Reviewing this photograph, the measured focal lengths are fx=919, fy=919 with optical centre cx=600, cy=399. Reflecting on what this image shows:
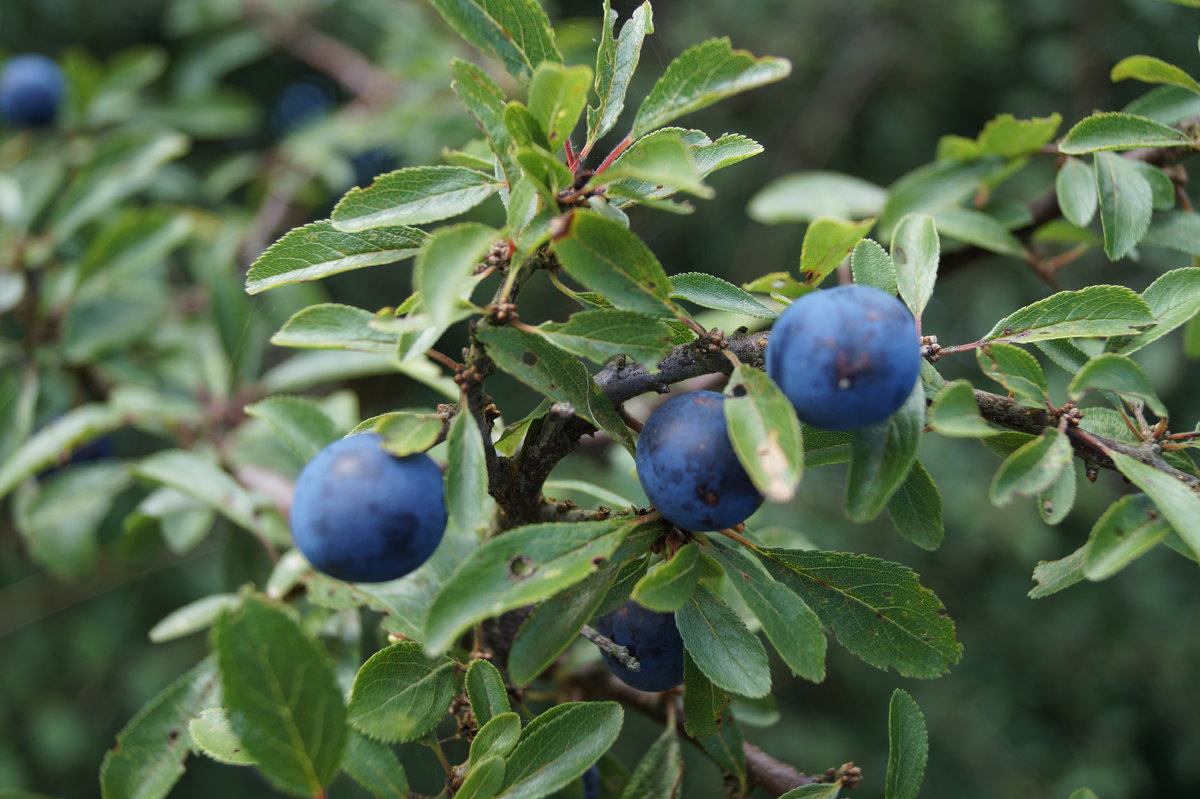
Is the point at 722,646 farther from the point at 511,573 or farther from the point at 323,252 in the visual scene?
the point at 323,252

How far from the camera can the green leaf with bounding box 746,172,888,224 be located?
168 centimetres

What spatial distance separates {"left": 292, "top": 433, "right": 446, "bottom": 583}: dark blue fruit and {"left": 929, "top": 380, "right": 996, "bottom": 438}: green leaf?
1.22ft

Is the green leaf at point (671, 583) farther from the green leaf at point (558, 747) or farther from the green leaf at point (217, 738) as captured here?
the green leaf at point (217, 738)

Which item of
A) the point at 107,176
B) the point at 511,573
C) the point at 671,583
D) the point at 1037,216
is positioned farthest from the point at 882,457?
the point at 107,176

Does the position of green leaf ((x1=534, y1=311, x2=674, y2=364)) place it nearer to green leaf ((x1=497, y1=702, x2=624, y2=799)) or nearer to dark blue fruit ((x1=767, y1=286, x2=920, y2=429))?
dark blue fruit ((x1=767, y1=286, x2=920, y2=429))

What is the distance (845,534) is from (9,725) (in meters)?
2.40

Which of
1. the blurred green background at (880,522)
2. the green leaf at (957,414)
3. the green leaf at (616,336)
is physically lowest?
the blurred green background at (880,522)

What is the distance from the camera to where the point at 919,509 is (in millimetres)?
752

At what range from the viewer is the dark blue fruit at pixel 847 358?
0.61 meters

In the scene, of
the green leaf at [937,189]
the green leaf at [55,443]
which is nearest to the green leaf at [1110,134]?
the green leaf at [937,189]

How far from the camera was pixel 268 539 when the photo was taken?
1362 mm

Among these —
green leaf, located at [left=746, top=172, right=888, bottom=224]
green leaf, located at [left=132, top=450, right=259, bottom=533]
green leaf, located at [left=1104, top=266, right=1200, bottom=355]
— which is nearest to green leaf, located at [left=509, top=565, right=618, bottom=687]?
green leaf, located at [left=1104, top=266, right=1200, bottom=355]

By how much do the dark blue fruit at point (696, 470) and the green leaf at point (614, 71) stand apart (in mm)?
233

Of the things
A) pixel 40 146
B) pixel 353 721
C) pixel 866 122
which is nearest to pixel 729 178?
pixel 866 122
